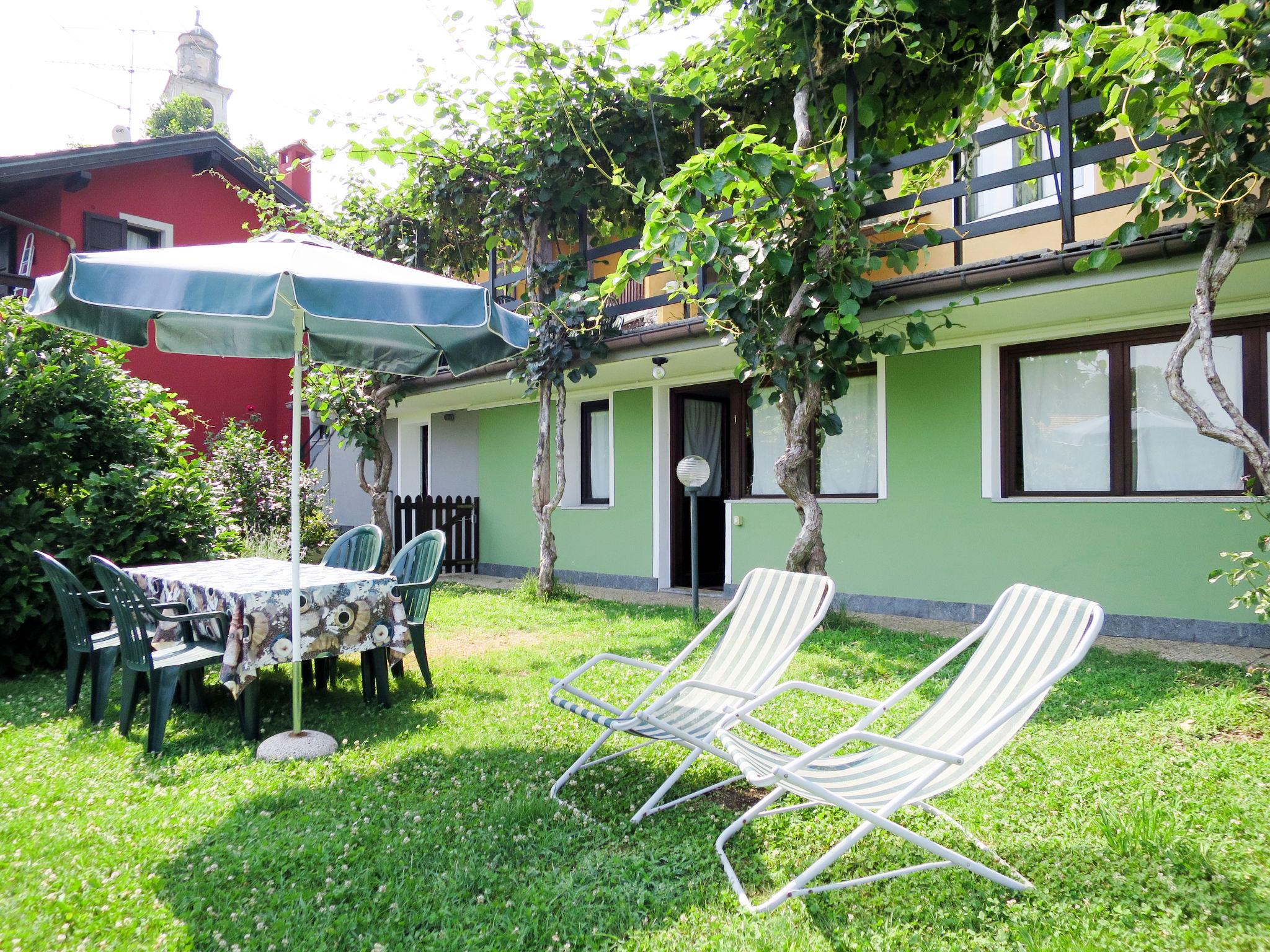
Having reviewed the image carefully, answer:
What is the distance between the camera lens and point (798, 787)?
249 centimetres

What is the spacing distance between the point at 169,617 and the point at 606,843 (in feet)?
8.26

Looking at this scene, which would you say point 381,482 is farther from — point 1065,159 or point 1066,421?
point 1065,159

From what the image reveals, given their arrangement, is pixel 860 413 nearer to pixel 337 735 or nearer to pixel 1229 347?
pixel 1229 347

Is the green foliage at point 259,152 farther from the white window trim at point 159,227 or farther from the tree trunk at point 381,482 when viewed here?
the tree trunk at point 381,482

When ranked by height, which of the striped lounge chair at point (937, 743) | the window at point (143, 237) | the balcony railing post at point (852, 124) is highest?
the window at point (143, 237)

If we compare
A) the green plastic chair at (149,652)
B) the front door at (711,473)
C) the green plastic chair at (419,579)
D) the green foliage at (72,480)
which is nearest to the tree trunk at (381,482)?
the front door at (711,473)

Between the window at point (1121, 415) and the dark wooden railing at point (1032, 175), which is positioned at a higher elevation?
the dark wooden railing at point (1032, 175)

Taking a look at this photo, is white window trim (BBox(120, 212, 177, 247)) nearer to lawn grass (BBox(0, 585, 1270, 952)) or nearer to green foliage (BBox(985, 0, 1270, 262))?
lawn grass (BBox(0, 585, 1270, 952))

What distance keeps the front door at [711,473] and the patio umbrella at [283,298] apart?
5.52 m

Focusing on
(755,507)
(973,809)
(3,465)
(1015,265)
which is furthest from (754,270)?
(3,465)

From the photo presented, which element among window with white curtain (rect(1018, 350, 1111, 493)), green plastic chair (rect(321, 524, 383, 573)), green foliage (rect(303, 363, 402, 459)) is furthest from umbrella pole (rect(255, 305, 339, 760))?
green foliage (rect(303, 363, 402, 459))

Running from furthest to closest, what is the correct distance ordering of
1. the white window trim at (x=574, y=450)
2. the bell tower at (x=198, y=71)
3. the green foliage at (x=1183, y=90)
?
the bell tower at (x=198, y=71)
the white window trim at (x=574, y=450)
the green foliage at (x=1183, y=90)

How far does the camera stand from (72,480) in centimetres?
610

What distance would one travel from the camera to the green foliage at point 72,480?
5.84 metres
